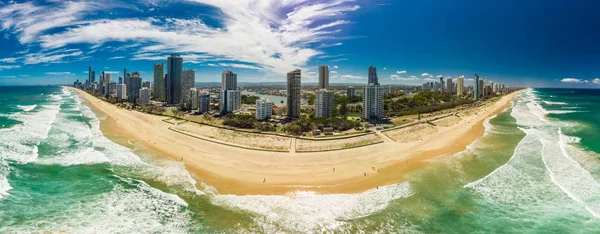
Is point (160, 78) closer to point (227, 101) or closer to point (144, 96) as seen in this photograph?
point (144, 96)

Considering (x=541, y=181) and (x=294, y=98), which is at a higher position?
(x=294, y=98)

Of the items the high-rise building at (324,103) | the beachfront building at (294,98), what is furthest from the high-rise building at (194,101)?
the high-rise building at (324,103)

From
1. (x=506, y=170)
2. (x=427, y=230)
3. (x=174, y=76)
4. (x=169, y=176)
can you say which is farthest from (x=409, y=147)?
(x=174, y=76)

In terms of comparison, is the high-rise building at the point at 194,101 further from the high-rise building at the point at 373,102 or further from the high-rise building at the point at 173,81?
the high-rise building at the point at 373,102

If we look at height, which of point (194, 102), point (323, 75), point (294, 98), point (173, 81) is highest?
point (323, 75)

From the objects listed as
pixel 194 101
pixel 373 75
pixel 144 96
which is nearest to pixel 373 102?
pixel 194 101

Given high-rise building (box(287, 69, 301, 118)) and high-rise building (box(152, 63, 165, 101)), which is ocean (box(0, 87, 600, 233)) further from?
high-rise building (box(152, 63, 165, 101))

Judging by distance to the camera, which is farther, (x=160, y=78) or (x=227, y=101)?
(x=160, y=78)
